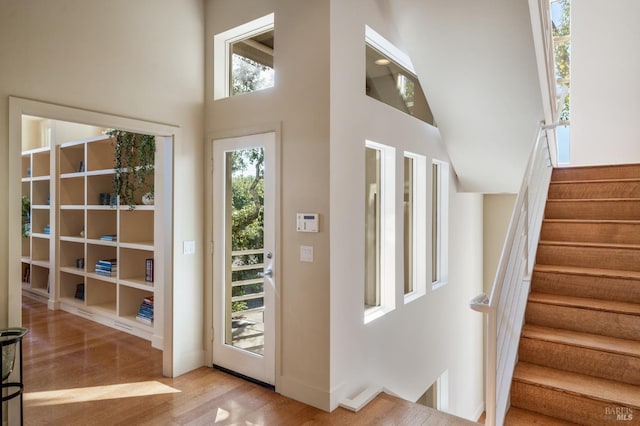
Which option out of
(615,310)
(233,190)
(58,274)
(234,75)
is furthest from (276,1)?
(58,274)

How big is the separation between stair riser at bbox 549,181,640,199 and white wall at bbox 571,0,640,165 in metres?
1.83

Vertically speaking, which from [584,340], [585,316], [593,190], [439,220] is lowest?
[584,340]

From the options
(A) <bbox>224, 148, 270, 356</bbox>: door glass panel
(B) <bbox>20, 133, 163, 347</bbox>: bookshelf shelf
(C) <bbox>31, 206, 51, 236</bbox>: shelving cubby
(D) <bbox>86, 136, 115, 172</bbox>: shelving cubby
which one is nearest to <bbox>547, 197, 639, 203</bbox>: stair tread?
(A) <bbox>224, 148, 270, 356</bbox>: door glass panel

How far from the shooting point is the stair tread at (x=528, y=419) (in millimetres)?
2148

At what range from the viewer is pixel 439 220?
16.6ft

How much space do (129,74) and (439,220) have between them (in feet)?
12.6

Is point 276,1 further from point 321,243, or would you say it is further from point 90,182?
point 90,182

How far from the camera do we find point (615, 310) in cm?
241

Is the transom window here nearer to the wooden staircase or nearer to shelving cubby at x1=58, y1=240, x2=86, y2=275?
the wooden staircase

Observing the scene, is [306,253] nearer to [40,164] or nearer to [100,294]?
[100,294]

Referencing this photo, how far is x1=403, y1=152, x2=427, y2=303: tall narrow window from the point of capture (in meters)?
4.50

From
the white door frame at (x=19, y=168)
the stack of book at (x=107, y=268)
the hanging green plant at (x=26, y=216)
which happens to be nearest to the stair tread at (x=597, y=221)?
the white door frame at (x=19, y=168)

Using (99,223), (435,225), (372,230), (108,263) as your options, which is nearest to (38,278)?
(99,223)

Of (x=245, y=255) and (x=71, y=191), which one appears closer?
(x=245, y=255)
